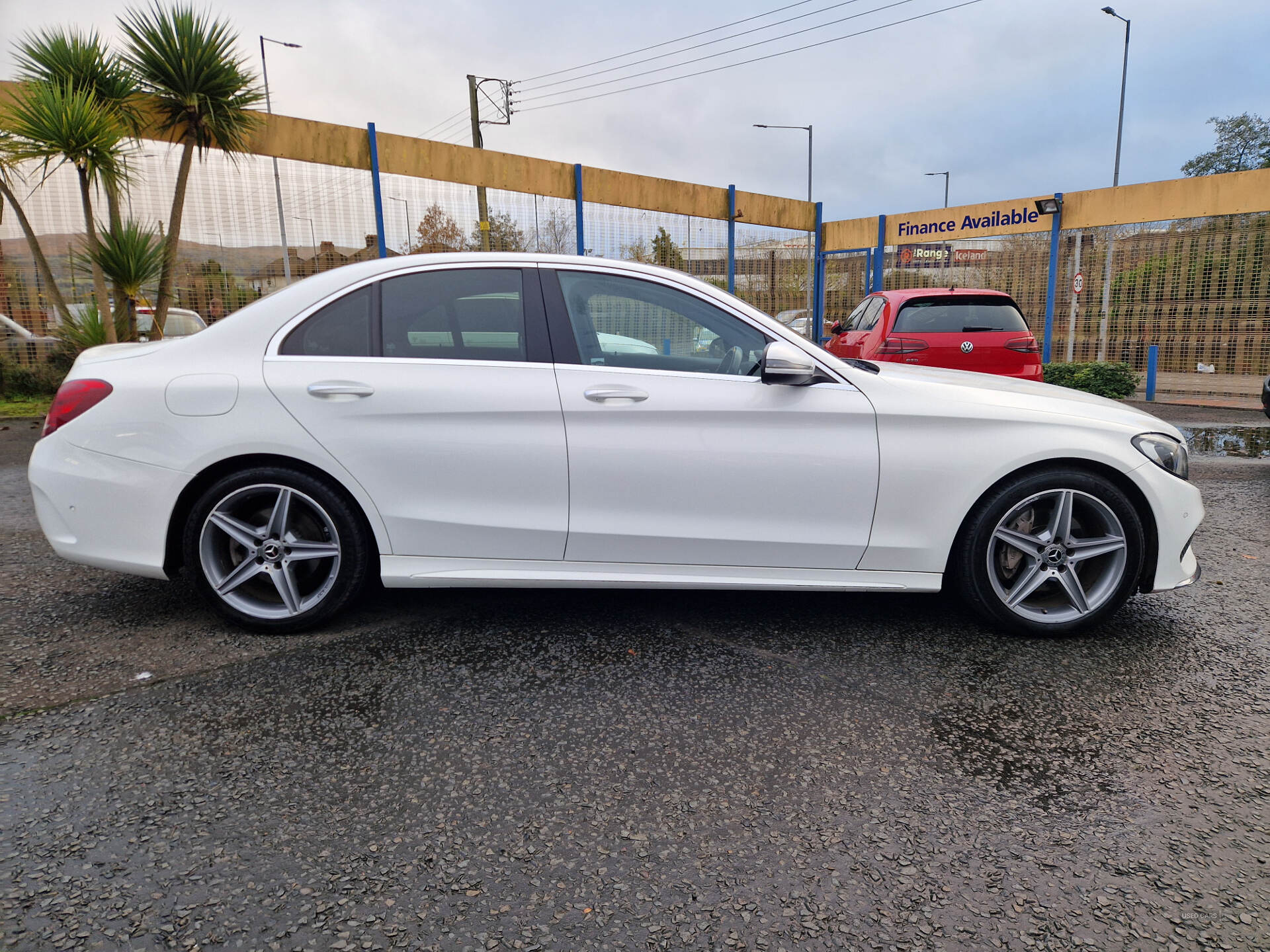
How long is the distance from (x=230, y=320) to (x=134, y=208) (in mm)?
8527

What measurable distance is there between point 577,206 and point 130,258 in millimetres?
6738

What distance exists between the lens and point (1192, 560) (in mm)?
3580

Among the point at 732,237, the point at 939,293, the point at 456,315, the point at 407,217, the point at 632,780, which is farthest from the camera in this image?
the point at 732,237

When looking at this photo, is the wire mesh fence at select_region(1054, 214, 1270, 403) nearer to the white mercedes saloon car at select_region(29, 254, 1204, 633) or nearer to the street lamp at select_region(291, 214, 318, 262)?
the white mercedes saloon car at select_region(29, 254, 1204, 633)

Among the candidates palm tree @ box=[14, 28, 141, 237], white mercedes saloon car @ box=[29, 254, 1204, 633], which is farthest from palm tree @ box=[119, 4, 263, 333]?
white mercedes saloon car @ box=[29, 254, 1204, 633]

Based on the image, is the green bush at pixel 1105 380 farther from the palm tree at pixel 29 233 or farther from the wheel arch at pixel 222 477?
the palm tree at pixel 29 233

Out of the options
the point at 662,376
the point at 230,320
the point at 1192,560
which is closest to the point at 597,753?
the point at 662,376

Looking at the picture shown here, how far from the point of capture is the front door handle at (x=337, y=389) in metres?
3.32

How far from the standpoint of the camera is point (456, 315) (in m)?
3.47

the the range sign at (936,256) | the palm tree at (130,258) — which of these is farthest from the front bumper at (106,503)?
the the range sign at (936,256)

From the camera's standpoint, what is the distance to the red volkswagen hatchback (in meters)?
8.11

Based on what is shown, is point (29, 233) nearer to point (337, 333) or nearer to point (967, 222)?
point (337, 333)

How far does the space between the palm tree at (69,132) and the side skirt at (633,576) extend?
27.5 ft

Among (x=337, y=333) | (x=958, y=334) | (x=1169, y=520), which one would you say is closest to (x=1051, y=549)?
(x=1169, y=520)
